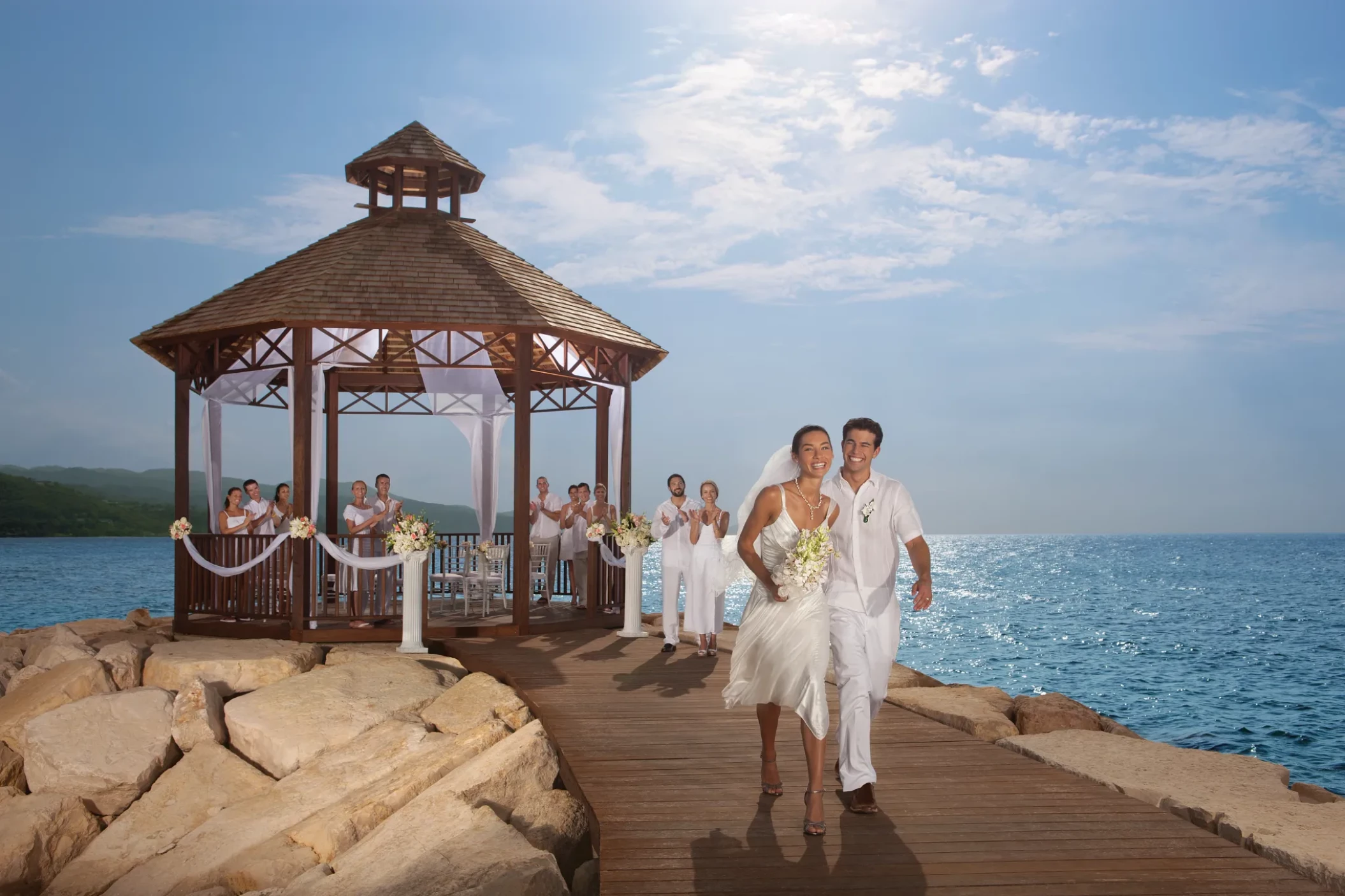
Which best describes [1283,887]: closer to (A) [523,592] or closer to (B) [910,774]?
(B) [910,774]

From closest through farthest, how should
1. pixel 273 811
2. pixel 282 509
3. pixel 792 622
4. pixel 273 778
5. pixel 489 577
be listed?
pixel 792 622 < pixel 273 811 < pixel 273 778 < pixel 282 509 < pixel 489 577

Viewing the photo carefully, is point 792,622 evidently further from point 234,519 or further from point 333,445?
point 333,445

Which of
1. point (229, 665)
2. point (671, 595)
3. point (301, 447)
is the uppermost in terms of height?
point (301, 447)

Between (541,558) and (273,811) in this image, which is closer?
(273,811)

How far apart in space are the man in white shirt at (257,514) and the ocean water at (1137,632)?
58.7 feet

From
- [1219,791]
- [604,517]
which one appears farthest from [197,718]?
[1219,791]

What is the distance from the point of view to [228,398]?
16328mm

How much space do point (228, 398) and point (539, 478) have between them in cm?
451

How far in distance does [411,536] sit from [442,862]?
7.08 meters

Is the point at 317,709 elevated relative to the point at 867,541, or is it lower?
lower

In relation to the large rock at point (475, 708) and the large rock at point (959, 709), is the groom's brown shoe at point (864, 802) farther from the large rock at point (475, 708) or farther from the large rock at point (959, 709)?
the large rock at point (475, 708)

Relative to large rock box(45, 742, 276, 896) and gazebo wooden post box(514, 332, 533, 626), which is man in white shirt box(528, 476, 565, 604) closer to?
gazebo wooden post box(514, 332, 533, 626)

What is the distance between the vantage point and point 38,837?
10.0 meters

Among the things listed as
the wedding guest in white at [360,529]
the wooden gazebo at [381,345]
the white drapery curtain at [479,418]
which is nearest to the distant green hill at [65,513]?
the white drapery curtain at [479,418]
